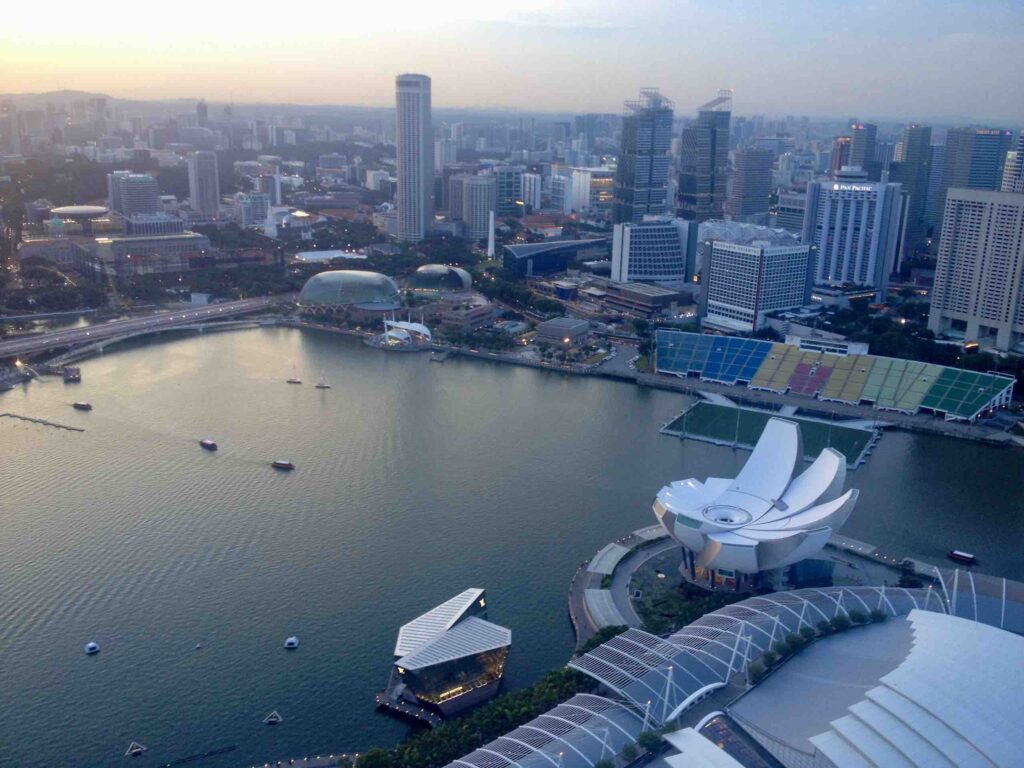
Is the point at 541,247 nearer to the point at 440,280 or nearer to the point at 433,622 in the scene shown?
the point at 440,280

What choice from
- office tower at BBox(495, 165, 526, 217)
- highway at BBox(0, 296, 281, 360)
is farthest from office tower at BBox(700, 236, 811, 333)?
office tower at BBox(495, 165, 526, 217)

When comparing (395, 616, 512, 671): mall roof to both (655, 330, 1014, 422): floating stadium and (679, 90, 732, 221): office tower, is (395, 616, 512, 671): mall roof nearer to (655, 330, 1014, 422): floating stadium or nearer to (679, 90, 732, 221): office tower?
(655, 330, 1014, 422): floating stadium

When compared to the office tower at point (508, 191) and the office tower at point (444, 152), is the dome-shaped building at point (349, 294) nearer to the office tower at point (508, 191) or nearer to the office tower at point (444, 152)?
the office tower at point (508, 191)

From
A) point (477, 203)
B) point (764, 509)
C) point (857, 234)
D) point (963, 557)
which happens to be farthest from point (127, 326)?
point (857, 234)

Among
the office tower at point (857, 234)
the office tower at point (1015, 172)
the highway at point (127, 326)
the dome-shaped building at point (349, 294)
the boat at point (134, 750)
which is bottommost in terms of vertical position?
the boat at point (134, 750)

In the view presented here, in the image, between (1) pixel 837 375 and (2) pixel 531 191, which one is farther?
(2) pixel 531 191

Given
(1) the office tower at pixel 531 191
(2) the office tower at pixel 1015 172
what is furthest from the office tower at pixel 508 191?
(2) the office tower at pixel 1015 172
